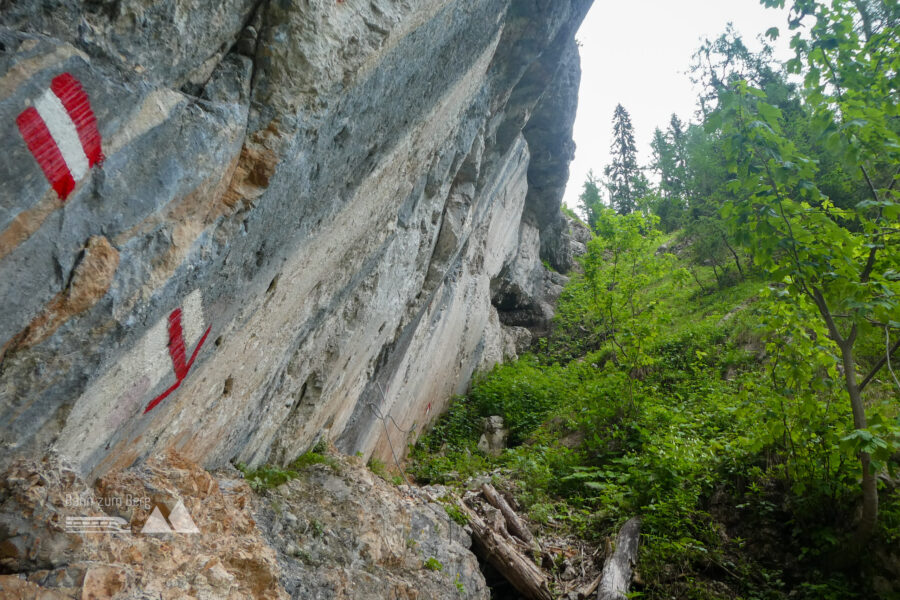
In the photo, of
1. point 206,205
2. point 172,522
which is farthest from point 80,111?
point 172,522

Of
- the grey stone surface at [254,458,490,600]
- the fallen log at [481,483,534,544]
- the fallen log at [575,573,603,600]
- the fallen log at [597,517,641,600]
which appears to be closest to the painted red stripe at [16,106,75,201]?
the grey stone surface at [254,458,490,600]

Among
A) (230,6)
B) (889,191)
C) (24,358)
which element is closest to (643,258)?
(889,191)

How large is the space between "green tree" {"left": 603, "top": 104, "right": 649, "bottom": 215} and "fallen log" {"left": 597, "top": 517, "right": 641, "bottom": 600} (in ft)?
108

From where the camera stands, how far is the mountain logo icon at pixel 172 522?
2402 millimetres

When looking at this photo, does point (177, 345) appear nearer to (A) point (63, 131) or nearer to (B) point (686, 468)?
(A) point (63, 131)

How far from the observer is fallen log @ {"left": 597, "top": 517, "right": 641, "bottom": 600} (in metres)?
4.98

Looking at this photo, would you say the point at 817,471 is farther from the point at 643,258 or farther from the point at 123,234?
the point at 123,234

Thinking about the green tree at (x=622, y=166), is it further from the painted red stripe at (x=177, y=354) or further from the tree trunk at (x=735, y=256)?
the painted red stripe at (x=177, y=354)

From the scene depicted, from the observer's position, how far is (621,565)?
17.4ft

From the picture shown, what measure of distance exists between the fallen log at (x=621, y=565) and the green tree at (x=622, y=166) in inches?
1293

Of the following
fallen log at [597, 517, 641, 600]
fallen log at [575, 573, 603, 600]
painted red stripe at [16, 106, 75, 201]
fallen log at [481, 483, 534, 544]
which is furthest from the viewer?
fallen log at [481, 483, 534, 544]

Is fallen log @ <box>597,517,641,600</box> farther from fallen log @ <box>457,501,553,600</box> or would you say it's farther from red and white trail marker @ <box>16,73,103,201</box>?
red and white trail marker @ <box>16,73,103,201</box>

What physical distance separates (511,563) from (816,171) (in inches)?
194

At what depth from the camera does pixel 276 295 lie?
342 cm
